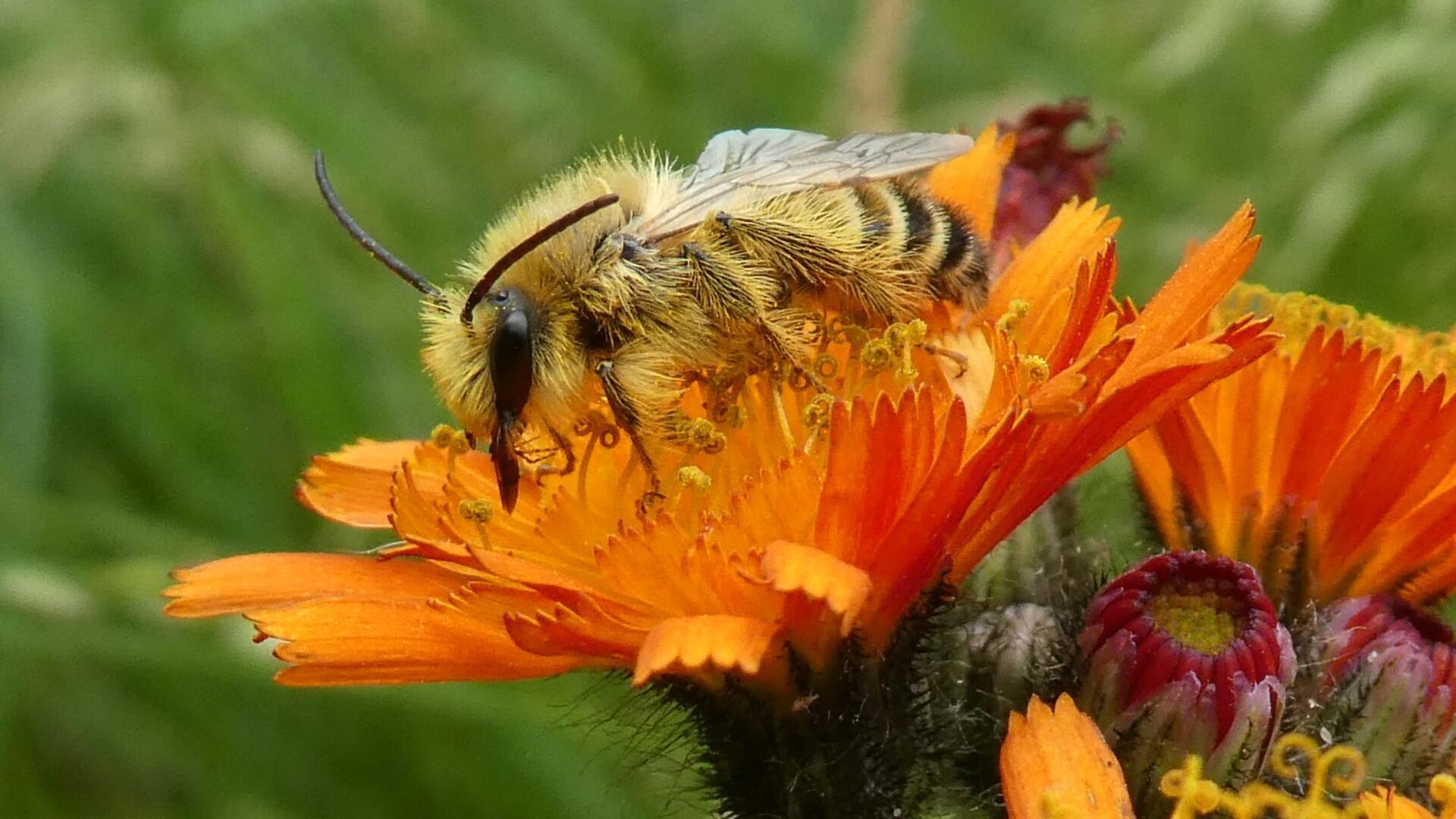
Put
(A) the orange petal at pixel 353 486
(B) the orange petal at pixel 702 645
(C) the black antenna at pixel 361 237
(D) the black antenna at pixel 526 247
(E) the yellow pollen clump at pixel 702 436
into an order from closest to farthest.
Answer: (B) the orange petal at pixel 702 645 → (D) the black antenna at pixel 526 247 → (C) the black antenna at pixel 361 237 → (E) the yellow pollen clump at pixel 702 436 → (A) the orange petal at pixel 353 486

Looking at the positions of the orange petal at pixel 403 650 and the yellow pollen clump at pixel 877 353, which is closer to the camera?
the orange petal at pixel 403 650

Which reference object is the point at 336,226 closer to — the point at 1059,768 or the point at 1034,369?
the point at 1034,369

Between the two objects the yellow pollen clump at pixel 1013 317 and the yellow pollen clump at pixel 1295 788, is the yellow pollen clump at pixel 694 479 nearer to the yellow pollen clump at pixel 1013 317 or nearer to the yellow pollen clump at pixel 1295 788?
the yellow pollen clump at pixel 1013 317

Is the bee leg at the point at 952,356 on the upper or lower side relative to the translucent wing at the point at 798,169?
lower

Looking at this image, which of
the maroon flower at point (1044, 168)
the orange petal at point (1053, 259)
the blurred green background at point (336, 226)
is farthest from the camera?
the blurred green background at point (336, 226)

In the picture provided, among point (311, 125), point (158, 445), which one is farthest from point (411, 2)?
point (158, 445)

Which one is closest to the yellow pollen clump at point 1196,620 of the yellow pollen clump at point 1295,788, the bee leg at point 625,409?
the yellow pollen clump at point 1295,788

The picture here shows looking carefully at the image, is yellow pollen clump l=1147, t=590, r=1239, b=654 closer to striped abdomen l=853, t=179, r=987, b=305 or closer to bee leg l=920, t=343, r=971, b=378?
bee leg l=920, t=343, r=971, b=378

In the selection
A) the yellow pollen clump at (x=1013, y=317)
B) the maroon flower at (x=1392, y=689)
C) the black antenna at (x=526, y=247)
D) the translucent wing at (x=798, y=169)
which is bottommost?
the maroon flower at (x=1392, y=689)

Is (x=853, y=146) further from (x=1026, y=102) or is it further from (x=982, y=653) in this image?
(x=1026, y=102)
